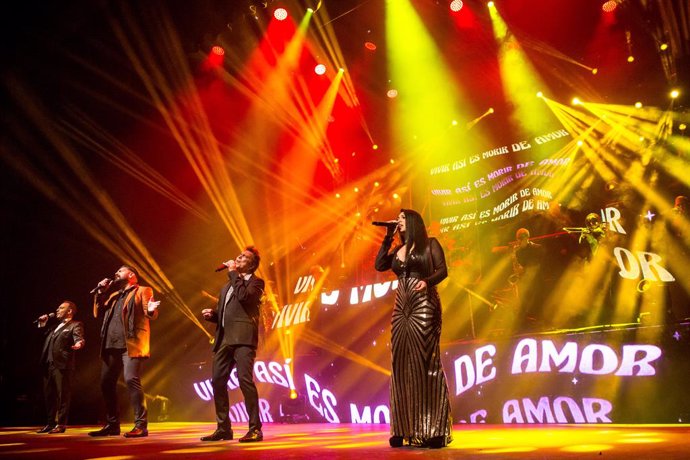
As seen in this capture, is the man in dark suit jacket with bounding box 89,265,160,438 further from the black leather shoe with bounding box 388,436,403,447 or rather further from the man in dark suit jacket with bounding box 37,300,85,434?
the black leather shoe with bounding box 388,436,403,447

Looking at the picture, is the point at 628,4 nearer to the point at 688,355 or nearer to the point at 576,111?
the point at 576,111

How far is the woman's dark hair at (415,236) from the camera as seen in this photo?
4023mm

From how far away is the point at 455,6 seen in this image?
10.1 m

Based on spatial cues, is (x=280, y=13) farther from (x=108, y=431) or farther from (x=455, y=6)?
(x=108, y=431)

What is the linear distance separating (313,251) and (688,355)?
9873mm

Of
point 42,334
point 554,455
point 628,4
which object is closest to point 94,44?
point 42,334

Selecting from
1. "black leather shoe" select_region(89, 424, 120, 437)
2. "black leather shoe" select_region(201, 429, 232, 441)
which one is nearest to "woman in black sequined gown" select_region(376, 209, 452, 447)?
"black leather shoe" select_region(201, 429, 232, 441)

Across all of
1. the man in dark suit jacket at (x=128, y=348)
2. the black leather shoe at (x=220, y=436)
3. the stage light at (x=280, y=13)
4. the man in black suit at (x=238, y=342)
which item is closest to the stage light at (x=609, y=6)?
the stage light at (x=280, y=13)

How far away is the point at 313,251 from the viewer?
46.6 feet

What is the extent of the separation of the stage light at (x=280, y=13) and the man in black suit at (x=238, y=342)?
6509 mm

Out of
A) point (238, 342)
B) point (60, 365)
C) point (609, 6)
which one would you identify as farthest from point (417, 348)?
point (609, 6)

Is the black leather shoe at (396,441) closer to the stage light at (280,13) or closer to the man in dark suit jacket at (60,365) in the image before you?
the man in dark suit jacket at (60,365)

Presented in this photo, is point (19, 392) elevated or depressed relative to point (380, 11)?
depressed

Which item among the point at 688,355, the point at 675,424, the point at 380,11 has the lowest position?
the point at 675,424
